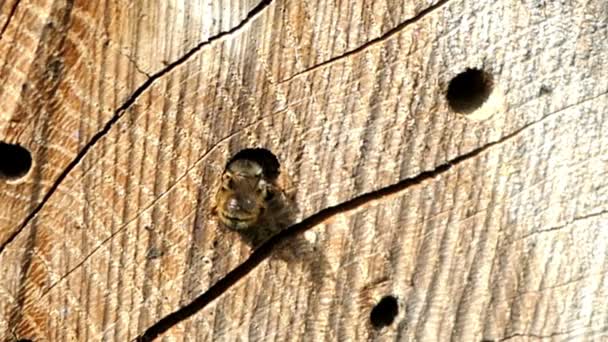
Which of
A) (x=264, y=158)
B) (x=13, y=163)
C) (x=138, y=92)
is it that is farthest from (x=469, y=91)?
(x=13, y=163)

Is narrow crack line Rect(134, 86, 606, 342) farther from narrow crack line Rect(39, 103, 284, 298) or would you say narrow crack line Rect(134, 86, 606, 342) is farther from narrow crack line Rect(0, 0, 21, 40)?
narrow crack line Rect(0, 0, 21, 40)

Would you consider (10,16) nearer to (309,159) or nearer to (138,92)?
(138,92)

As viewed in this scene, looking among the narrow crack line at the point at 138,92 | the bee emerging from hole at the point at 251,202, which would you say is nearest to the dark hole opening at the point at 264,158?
the bee emerging from hole at the point at 251,202

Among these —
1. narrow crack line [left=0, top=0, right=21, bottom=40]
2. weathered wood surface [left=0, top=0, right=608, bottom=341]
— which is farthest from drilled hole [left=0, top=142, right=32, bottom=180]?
narrow crack line [left=0, top=0, right=21, bottom=40]

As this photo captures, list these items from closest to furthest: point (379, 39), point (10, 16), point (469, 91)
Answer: point (10, 16)
point (379, 39)
point (469, 91)

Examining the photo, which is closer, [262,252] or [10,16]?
[10,16]

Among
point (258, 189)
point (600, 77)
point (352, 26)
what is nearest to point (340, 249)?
point (258, 189)
